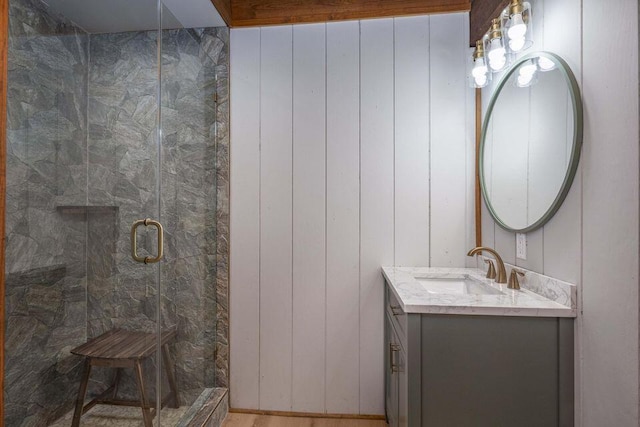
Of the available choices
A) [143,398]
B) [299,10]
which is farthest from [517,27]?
[143,398]

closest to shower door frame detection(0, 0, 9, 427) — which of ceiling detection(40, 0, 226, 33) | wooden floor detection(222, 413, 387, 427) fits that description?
ceiling detection(40, 0, 226, 33)

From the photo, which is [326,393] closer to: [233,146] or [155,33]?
[233,146]

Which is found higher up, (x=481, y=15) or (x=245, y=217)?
(x=481, y=15)

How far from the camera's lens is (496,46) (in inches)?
59.1

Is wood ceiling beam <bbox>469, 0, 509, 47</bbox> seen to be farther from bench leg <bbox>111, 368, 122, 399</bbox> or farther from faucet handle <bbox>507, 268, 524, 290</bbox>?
bench leg <bbox>111, 368, 122, 399</bbox>

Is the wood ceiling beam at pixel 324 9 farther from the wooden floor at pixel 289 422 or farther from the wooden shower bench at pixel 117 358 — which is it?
the wooden floor at pixel 289 422

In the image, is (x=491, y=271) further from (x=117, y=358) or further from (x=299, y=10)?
(x=299, y=10)

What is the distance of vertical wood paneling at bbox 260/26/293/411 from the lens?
201 cm

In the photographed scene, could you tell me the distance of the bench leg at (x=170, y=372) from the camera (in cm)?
166

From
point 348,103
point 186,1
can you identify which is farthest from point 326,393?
point 186,1

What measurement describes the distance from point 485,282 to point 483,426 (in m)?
0.64

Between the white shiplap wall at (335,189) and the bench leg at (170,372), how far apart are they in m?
0.38

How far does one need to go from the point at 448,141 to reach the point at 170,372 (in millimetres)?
1995

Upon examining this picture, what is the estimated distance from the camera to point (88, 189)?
1.22 metres
